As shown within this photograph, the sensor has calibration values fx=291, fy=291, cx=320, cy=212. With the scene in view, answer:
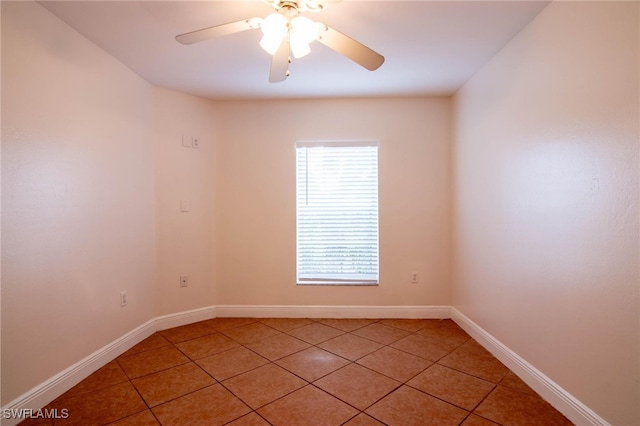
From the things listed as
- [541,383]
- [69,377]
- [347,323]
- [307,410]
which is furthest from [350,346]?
[69,377]

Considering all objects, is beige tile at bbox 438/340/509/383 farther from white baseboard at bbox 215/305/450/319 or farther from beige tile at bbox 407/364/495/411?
white baseboard at bbox 215/305/450/319

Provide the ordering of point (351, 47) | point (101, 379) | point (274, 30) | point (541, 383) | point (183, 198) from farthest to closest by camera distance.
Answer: point (183, 198)
point (101, 379)
point (541, 383)
point (351, 47)
point (274, 30)

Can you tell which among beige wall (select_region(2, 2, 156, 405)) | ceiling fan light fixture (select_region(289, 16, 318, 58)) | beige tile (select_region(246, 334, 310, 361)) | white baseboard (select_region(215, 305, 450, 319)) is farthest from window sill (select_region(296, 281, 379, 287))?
ceiling fan light fixture (select_region(289, 16, 318, 58))

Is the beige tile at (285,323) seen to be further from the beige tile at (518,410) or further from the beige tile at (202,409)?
the beige tile at (518,410)

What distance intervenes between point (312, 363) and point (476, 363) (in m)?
1.25

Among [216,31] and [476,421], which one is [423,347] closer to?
[476,421]

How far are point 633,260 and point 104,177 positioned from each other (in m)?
3.26

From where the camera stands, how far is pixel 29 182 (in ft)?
5.58

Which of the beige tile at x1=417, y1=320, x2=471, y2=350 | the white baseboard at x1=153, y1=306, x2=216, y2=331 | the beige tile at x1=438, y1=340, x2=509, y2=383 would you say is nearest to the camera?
the beige tile at x1=438, y1=340, x2=509, y2=383

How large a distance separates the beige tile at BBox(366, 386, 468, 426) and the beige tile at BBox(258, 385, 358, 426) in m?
0.17

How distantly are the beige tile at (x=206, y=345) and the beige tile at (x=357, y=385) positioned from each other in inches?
39.0

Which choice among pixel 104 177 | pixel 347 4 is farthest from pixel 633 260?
pixel 104 177

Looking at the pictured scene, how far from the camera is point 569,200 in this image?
1.62 m

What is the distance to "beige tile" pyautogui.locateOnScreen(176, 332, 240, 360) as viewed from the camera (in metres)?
2.42
